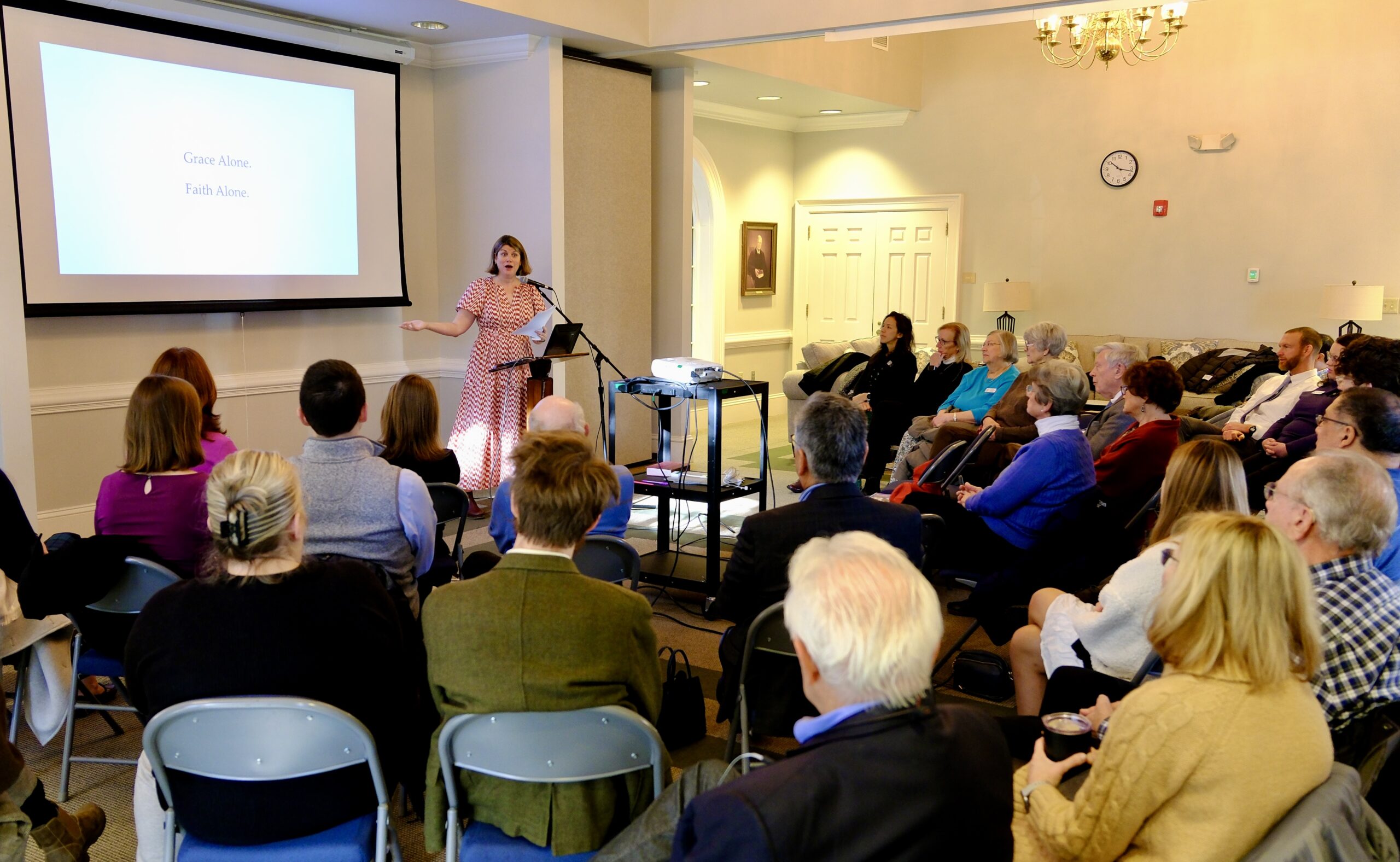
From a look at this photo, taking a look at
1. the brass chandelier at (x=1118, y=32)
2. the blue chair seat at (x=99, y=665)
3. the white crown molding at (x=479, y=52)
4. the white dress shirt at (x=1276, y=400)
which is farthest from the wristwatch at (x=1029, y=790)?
the brass chandelier at (x=1118, y=32)

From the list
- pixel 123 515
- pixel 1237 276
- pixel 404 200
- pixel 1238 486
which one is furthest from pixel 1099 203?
pixel 123 515

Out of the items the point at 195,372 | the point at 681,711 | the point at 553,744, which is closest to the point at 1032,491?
the point at 681,711

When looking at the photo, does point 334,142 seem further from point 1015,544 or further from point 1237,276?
point 1237,276

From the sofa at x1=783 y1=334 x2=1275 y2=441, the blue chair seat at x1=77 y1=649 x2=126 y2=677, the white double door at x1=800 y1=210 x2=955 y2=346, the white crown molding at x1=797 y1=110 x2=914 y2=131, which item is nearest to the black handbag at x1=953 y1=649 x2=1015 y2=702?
the blue chair seat at x1=77 y1=649 x2=126 y2=677

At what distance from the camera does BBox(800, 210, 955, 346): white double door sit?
998cm

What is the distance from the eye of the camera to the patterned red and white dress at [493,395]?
6164 millimetres

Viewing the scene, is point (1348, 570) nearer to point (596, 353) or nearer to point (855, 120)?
point (596, 353)

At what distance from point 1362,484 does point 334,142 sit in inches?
218

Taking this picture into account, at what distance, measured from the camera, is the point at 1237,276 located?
8523 millimetres

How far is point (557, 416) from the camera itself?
336 centimetres

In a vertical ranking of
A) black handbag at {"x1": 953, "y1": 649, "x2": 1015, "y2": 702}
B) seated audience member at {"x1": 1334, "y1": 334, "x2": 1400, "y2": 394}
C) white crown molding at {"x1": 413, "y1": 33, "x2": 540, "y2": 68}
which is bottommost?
black handbag at {"x1": 953, "y1": 649, "x2": 1015, "y2": 702}

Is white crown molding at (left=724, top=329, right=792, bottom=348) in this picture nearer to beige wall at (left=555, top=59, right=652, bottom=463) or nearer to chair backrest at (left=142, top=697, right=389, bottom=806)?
beige wall at (left=555, top=59, right=652, bottom=463)

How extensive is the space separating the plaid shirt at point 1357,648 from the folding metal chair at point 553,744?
1.33 m

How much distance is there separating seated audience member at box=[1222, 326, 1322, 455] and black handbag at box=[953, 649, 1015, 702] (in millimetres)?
2515
